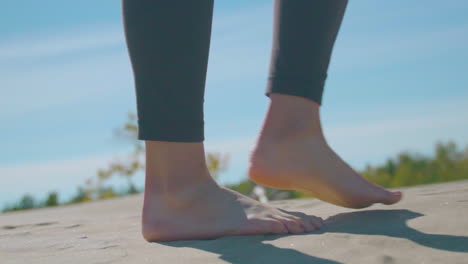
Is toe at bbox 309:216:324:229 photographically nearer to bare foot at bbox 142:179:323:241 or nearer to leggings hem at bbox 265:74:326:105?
bare foot at bbox 142:179:323:241

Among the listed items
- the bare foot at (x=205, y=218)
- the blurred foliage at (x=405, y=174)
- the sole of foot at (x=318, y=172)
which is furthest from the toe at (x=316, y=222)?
the blurred foliage at (x=405, y=174)

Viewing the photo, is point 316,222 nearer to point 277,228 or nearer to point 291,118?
point 277,228

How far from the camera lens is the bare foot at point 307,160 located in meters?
1.56

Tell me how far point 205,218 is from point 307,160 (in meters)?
0.35

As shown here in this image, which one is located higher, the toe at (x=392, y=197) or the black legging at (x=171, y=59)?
the black legging at (x=171, y=59)

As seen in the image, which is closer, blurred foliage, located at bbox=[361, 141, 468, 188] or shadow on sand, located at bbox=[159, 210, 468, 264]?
shadow on sand, located at bbox=[159, 210, 468, 264]

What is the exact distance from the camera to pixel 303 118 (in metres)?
1.56

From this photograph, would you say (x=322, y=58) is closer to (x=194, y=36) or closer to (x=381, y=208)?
(x=194, y=36)

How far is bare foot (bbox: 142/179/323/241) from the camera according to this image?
4.68ft

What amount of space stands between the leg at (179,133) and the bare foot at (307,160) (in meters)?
0.13

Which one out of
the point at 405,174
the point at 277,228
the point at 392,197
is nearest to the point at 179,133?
the point at 277,228

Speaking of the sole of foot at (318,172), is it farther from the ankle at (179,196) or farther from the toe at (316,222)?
the ankle at (179,196)

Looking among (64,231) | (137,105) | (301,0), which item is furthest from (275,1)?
(64,231)

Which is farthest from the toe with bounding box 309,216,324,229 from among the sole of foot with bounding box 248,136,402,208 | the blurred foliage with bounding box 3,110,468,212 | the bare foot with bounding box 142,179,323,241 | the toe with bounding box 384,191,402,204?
the blurred foliage with bounding box 3,110,468,212
